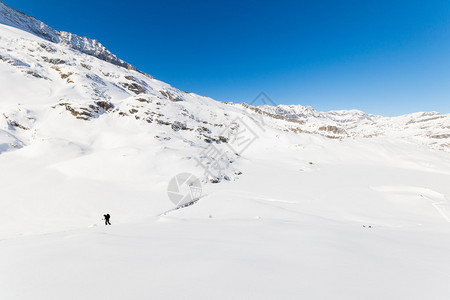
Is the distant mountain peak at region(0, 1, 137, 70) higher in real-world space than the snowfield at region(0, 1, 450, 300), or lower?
higher

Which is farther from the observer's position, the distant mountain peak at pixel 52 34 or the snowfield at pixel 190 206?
the distant mountain peak at pixel 52 34

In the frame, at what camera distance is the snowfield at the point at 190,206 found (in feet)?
9.34

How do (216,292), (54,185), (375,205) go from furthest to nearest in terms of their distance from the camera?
(54,185) < (375,205) < (216,292)

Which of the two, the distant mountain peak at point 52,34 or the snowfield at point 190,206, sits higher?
the distant mountain peak at point 52,34

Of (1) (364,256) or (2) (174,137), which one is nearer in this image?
(1) (364,256)

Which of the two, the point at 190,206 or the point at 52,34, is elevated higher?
the point at 52,34

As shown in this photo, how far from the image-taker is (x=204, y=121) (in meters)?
51.2

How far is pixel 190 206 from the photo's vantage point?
623 inches

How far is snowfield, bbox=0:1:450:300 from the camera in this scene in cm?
285

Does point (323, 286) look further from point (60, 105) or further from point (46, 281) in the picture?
point (60, 105)

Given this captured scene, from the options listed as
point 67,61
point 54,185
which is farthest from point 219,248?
point 67,61

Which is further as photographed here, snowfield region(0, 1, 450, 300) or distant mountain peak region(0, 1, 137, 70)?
distant mountain peak region(0, 1, 137, 70)

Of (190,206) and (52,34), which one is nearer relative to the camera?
(190,206)

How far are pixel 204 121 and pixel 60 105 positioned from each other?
97.6 ft
